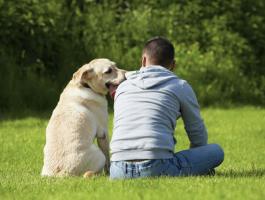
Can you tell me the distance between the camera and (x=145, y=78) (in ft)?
23.4

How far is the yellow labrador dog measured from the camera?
7508 mm

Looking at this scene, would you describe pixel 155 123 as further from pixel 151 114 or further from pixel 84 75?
pixel 84 75

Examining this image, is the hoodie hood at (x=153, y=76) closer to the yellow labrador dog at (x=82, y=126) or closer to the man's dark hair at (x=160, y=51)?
the man's dark hair at (x=160, y=51)

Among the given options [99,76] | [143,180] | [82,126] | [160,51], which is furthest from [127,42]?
[143,180]

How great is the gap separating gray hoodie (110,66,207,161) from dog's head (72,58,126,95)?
845 millimetres

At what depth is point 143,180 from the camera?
669 centimetres

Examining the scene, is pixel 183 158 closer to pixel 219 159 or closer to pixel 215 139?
pixel 219 159

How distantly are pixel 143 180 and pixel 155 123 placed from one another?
1.94 feet

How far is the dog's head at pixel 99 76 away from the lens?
807 cm

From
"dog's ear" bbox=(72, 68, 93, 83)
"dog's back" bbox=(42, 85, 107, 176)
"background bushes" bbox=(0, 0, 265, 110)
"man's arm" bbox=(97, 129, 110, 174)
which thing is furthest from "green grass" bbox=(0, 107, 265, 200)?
"background bushes" bbox=(0, 0, 265, 110)

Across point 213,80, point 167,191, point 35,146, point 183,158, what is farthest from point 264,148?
point 213,80

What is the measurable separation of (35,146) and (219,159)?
4.37m

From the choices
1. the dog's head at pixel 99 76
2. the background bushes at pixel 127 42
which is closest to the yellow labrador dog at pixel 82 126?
the dog's head at pixel 99 76

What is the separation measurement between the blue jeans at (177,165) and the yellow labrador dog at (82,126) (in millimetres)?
483
